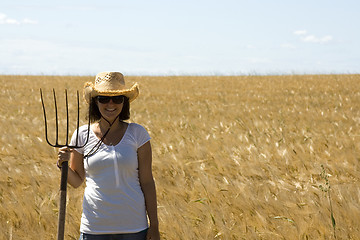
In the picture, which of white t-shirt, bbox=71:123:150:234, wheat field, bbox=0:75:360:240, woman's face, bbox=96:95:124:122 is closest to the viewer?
white t-shirt, bbox=71:123:150:234

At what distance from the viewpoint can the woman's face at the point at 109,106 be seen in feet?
8.14

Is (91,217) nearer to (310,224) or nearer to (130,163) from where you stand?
(130,163)

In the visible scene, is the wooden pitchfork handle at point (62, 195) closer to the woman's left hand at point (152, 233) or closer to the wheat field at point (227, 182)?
the woman's left hand at point (152, 233)

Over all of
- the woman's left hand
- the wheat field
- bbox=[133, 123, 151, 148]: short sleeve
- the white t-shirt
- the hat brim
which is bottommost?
the wheat field

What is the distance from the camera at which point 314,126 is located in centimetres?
886

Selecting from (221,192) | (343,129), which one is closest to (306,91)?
(343,129)

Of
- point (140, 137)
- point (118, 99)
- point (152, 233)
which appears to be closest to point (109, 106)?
point (118, 99)

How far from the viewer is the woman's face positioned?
2482mm

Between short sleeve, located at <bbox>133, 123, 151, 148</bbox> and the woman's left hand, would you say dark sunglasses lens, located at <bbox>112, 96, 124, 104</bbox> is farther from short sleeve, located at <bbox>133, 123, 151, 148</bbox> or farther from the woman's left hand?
the woman's left hand

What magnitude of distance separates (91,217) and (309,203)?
6.25 ft

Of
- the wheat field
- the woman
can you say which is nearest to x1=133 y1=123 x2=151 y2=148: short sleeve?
the woman

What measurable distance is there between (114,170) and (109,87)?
39 centimetres

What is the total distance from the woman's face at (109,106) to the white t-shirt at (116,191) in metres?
0.13

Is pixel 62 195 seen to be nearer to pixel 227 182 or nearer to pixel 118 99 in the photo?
pixel 118 99
